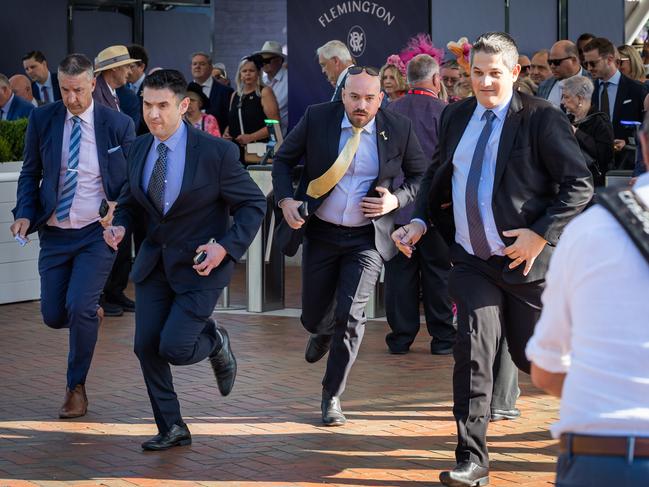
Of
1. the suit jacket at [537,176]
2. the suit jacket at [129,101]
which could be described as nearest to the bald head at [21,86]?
the suit jacket at [129,101]

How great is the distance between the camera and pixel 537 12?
50.8ft

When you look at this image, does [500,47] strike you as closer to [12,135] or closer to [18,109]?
[12,135]

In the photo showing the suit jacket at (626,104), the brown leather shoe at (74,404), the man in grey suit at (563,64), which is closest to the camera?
the brown leather shoe at (74,404)

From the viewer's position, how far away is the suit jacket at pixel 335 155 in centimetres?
761

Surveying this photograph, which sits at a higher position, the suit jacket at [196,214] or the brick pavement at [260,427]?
the suit jacket at [196,214]

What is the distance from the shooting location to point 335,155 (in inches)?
299

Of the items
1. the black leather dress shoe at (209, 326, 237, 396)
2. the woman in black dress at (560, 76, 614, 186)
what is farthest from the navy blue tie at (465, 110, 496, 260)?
the woman in black dress at (560, 76, 614, 186)

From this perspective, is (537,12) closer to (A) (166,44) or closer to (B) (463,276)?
(A) (166,44)

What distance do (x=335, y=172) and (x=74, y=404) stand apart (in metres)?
2.07

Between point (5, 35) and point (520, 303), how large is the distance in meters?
15.1

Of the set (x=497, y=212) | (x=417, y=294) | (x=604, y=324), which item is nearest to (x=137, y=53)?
(x=417, y=294)

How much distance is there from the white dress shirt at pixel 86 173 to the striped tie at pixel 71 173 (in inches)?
0.7

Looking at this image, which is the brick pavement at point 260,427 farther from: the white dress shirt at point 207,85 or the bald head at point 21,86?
the white dress shirt at point 207,85

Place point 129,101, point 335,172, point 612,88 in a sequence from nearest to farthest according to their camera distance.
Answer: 1. point 335,172
2. point 612,88
3. point 129,101
